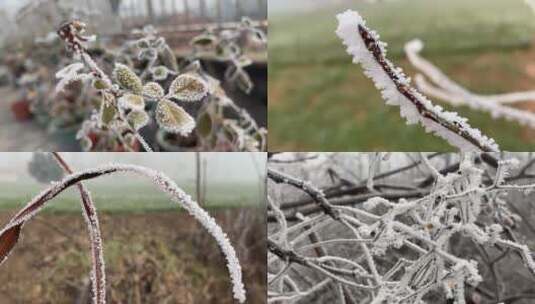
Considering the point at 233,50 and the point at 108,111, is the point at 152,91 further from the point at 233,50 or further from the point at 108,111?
the point at 233,50

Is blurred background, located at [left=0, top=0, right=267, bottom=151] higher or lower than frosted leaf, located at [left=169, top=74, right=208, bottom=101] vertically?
higher

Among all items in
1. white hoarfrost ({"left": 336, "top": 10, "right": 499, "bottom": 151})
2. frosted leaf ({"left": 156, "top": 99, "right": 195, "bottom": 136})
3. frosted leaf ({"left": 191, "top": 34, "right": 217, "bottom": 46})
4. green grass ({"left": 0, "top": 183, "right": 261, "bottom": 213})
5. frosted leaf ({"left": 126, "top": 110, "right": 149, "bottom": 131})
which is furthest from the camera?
frosted leaf ({"left": 191, "top": 34, "right": 217, "bottom": 46})

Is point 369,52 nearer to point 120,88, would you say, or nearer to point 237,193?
point 120,88

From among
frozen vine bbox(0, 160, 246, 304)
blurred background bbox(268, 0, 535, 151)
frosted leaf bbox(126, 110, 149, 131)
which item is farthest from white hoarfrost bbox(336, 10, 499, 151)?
blurred background bbox(268, 0, 535, 151)

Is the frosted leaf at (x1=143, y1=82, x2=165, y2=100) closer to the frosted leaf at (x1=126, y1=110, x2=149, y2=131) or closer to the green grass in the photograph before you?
the frosted leaf at (x1=126, y1=110, x2=149, y2=131)

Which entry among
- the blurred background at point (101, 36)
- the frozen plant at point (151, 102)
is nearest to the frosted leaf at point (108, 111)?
the frozen plant at point (151, 102)

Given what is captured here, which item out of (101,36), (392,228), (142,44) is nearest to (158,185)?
(392,228)
